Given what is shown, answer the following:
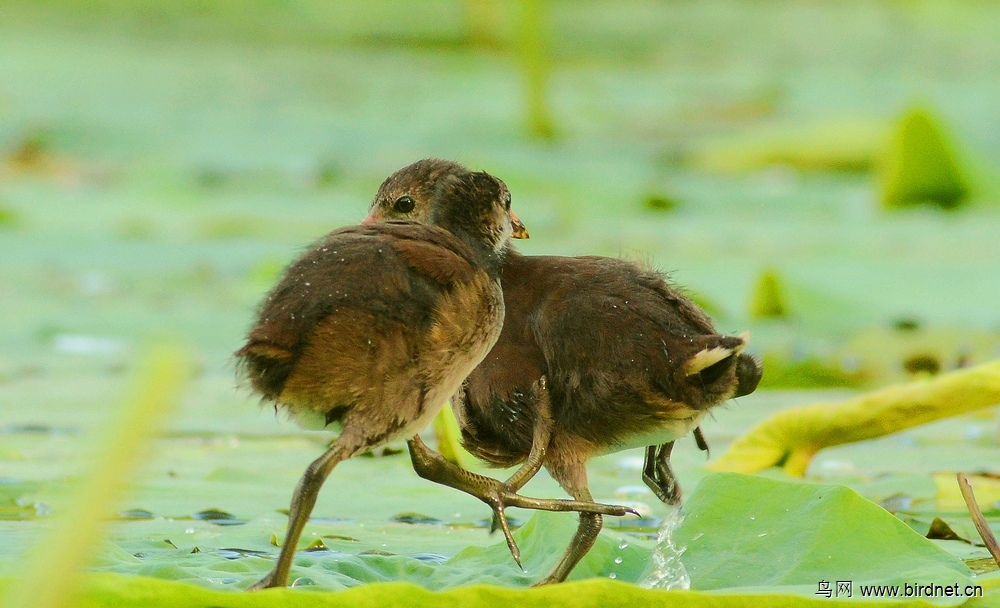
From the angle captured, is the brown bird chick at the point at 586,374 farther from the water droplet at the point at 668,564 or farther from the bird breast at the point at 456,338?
the bird breast at the point at 456,338

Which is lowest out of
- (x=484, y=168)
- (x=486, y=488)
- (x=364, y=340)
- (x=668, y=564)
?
(x=668, y=564)

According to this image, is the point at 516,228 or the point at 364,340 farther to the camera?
the point at 516,228

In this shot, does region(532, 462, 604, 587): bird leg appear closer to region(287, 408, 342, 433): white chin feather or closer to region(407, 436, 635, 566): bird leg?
region(407, 436, 635, 566): bird leg

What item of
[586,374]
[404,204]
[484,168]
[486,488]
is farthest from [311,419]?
[484,168]

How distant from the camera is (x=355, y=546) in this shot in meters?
2.17

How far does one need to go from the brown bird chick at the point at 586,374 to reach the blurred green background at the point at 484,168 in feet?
0.96

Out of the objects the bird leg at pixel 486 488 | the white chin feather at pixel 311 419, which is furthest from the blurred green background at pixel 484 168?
the white chin feather at pixel 311 419

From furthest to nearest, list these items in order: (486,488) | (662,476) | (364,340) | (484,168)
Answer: (484,168) < (662,476) < (486,488) < (364,340)

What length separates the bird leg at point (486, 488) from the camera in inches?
→ 75.2

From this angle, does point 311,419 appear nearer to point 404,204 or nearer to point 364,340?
point 364,340

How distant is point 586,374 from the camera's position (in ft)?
6.51

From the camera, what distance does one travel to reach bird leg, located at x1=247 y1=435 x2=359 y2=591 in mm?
1666

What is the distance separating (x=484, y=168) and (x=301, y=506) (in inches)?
186

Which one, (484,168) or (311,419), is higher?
(484,168)
